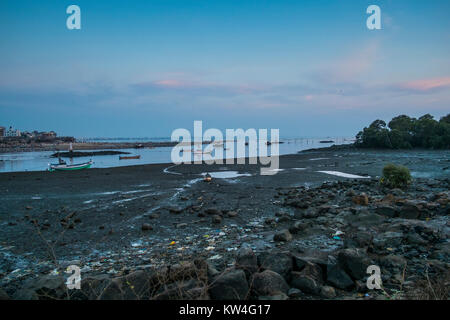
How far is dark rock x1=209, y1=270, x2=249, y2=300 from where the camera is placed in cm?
365

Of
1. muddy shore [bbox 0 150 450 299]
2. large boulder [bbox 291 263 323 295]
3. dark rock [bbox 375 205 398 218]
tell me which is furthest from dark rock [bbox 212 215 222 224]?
dark rock [bbox 375 205 398 218]

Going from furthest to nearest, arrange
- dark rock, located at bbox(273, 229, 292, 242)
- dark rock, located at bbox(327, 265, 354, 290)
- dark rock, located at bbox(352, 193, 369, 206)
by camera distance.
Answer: dark rock, located at bbox(352, 193, 369, 206) < dark rock, located at bbox(273, 229, 292, 242) < dark rock, located at bbox(327, 265, 354, 290)

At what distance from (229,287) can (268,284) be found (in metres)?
0.60

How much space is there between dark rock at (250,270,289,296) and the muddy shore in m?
0.01

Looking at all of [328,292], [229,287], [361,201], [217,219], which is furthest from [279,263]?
[361,201]

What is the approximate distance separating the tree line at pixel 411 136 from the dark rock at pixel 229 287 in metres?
56.8

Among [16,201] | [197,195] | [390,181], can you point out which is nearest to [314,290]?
[197,195]

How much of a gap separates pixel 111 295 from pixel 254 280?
2.05m

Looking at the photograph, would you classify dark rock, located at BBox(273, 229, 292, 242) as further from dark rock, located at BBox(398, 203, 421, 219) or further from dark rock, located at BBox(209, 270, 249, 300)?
dark rock, located at BBox(398, 203, 421, 219)

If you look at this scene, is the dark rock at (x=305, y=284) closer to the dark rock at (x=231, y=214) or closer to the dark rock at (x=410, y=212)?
the dark rock at (x=410, y=212)

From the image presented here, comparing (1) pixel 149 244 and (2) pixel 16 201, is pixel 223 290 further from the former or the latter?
(2) pixel 16 201

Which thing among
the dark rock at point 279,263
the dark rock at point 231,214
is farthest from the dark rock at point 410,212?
the dark rock at point 231,214

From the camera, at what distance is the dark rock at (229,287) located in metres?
3.65

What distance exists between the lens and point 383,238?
5766mm
